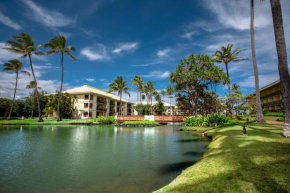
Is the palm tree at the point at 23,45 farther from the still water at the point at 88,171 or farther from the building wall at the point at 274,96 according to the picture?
the building wall at the point at 274,96

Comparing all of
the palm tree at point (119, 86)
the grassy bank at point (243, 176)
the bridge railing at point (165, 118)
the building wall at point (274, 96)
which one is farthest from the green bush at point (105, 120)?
the building wall at point (274, 96)

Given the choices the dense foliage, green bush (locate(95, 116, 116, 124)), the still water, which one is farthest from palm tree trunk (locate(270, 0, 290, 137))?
green bush (locate(95, 116, 116, 124))

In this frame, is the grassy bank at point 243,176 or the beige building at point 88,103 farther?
the beige building at point 88,103

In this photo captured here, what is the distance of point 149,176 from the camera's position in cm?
631

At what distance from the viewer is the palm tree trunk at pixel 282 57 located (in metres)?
9.18

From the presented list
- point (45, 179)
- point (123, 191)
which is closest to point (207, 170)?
point (123, 191)

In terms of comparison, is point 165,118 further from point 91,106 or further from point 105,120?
point 91,106

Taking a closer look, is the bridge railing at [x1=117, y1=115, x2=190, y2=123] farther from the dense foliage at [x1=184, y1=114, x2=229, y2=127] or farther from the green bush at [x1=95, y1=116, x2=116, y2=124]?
the dense foliage at [x1=184, y1=114, x2=229, y2=127]

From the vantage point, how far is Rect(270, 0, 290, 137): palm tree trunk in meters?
9.18

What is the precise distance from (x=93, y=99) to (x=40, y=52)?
19646 mm

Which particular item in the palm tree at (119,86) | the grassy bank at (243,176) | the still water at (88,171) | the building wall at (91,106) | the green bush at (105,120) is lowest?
the still water at (88,171)

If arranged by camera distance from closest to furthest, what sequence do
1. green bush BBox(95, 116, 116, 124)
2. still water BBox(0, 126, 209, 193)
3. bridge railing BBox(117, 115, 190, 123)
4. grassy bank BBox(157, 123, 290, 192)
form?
grassy bank BBox(157, 123, 290, 192) < still water BBox(0, 126, 209, 193) < green bush BBox(95, 116, 116, 124) < bridge railing BBox(117, 115, 190, 123)

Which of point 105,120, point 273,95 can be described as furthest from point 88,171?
point 273,95

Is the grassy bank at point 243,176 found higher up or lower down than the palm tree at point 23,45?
lower down
